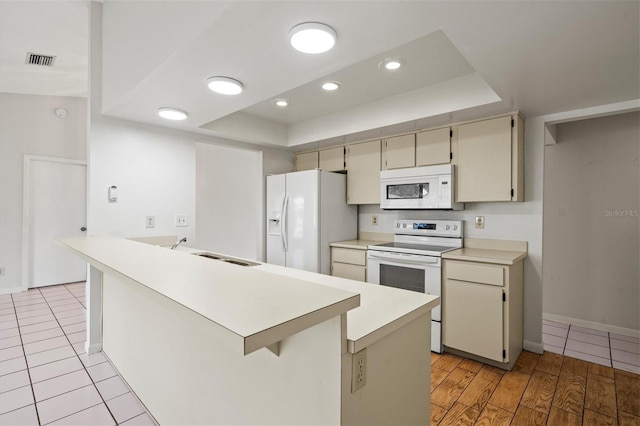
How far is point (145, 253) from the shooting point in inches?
67.4

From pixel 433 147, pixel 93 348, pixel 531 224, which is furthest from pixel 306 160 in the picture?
pixel 93 348

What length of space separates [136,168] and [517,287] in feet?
11.2

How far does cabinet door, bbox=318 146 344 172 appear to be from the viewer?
12.6ft

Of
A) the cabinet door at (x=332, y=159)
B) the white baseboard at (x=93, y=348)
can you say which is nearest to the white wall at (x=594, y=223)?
the cabinet door at (x=332, y=159)

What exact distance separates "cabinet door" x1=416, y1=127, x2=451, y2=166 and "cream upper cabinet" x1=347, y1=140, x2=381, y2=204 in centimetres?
48

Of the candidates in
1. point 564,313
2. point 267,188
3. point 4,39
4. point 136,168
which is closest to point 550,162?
point 564,313

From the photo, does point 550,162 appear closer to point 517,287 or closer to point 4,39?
point 517,287

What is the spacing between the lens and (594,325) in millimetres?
3244

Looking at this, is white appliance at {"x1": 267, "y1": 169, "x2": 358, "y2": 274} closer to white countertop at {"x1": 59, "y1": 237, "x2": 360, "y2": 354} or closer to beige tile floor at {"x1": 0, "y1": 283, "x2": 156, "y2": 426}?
beige tile floor at {"x1": 0, "y1": 283, "x2": 156, "y2": 426}

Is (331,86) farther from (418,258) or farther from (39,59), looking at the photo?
(39,59)

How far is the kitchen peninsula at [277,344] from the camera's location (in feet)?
2.60

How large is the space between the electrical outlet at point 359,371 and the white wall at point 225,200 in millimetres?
3898

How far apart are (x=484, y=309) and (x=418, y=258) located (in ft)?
2.05

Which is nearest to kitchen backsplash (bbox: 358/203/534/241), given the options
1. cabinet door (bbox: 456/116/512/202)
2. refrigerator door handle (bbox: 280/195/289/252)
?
cabinet door (bbox: 456/116/512/202)
